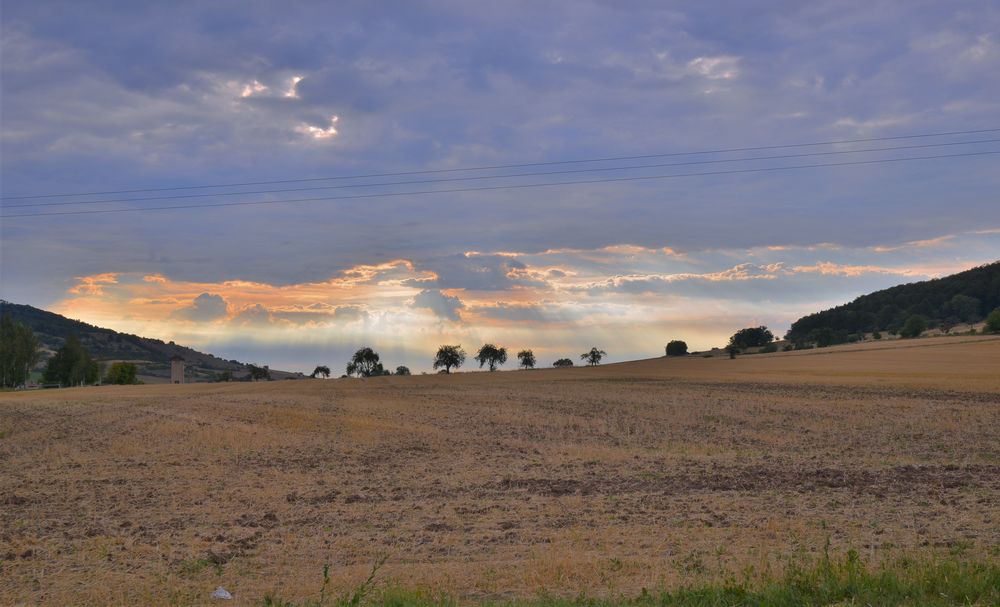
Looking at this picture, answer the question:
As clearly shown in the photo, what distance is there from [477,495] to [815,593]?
11012 millimetres

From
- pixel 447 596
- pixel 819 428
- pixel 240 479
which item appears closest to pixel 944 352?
pixel 819 428

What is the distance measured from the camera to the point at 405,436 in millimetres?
32844

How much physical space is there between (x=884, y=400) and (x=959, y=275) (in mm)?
169498

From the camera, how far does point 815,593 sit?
9109mm

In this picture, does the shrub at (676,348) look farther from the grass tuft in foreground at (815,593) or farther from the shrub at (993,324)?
the grass tuft in foreground at (815,593)

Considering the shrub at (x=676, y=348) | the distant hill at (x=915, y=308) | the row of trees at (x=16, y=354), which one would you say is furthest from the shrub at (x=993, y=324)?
the row of trees at (x=16, y=354)

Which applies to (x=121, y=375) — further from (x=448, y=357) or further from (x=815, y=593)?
(x=815, y=593)

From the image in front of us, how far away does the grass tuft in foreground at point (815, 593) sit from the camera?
8.89m

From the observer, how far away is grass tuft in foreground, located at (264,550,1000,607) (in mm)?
8891

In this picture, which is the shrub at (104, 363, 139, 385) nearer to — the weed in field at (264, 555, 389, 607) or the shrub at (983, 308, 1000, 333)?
the shrub at (983, 308, 1000, 333)

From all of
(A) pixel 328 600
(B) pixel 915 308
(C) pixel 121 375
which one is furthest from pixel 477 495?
(B) pixel 915 308

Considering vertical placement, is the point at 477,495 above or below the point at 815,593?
below

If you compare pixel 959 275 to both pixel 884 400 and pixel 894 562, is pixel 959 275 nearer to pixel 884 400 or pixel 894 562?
pixel 884 400

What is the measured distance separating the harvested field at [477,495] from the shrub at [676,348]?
289 ft
